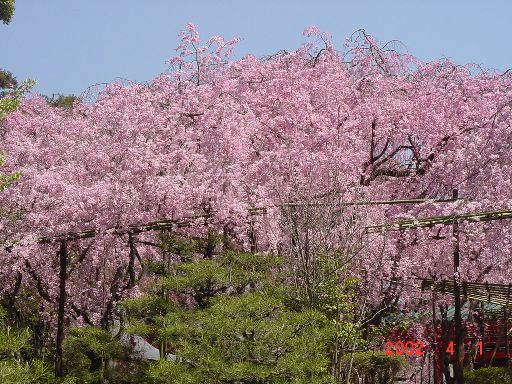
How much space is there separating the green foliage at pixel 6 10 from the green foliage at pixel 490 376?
21217 millimetres

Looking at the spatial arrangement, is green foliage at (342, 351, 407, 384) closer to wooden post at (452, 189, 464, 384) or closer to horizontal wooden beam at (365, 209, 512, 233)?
wooden post at (452, 189, 464, 384)

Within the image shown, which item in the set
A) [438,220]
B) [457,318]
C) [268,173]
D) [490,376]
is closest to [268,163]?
[268,173]

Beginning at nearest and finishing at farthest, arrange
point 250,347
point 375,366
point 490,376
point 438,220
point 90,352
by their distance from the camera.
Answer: point 250,347 → point 438,220 → point 90,352 → point 375,366 → point 490,376

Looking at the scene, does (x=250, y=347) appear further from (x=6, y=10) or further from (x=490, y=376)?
(x=6, y=10)

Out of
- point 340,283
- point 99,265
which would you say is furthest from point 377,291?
point 99,265

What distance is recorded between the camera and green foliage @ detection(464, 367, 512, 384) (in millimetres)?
13250

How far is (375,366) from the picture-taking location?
12969mm

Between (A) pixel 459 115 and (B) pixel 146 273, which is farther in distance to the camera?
(A) pixel 459 115

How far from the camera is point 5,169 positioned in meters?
14.9

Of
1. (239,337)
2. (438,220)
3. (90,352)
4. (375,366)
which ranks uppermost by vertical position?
(438,220)

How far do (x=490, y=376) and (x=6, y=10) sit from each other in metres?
21.8

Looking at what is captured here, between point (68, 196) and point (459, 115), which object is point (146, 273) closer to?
point (68, 196)

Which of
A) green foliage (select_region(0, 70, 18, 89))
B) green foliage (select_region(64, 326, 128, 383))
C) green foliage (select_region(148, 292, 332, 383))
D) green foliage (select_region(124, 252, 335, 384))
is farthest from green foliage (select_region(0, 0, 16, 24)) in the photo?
green foliage (select_region(148, 292, 332, 383))

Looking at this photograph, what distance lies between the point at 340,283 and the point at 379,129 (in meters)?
4.63
